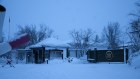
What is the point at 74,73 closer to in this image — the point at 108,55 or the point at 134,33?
the point at 108,55

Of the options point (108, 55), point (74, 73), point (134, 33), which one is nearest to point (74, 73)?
point (74, 73)

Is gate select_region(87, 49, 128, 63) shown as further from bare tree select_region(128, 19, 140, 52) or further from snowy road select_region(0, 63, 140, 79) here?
snowy road select_region(0, 63, 140, 79)

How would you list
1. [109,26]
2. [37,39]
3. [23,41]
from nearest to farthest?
[23,41]
[37,39]
[109,26]

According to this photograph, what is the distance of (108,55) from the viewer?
1278 inches

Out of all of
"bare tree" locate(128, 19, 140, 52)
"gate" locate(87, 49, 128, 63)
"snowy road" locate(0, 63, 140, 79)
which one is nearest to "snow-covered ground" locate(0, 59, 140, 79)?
"snowy road" locate(0, 63, 140, 79)

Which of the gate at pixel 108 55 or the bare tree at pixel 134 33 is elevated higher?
the bare tree at pixel 134 33

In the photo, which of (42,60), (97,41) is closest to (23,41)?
(42,60)

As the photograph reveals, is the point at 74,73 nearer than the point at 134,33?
Yes

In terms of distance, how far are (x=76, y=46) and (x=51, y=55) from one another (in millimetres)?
25960

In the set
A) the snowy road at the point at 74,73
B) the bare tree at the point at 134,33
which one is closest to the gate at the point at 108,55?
the bare tree at the point at 134,33

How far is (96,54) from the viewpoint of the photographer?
33.8 meters

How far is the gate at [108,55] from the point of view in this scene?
3134 cm

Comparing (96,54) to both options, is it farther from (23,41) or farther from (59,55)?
(23,41)

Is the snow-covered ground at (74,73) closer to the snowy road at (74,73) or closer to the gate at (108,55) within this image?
the snowy road at (74,73)
